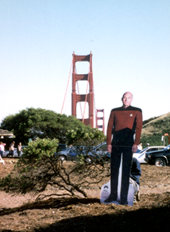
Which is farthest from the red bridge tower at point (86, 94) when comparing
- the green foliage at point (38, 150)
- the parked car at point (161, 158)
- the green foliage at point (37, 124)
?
the green foliage at point (38, 150)

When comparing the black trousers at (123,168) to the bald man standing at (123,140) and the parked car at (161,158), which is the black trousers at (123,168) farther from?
the parked car at (161,158)

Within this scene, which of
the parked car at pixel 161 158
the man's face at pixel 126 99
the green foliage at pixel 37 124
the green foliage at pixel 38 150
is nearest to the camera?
the man's face at pixel 126 99

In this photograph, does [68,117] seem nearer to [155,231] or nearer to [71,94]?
[71,94]

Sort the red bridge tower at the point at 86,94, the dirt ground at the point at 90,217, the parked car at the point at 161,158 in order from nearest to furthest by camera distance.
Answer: the dirt ground at the point at 90,217, the parked car at the point at 161,158, the red bridge tower at the point at 86,94

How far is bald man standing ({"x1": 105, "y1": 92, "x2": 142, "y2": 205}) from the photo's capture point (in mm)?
7492

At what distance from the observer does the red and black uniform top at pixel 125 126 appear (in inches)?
297

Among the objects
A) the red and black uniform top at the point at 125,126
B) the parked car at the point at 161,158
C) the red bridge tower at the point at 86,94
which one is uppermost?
the red bridge tower at the point at 86,94

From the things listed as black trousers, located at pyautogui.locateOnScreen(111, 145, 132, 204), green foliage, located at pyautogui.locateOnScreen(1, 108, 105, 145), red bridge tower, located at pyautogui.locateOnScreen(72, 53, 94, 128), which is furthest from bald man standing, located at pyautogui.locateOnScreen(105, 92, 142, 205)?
red bridge tower, located at pyautogui.locateOnScreen(72, 53, 94, 128)

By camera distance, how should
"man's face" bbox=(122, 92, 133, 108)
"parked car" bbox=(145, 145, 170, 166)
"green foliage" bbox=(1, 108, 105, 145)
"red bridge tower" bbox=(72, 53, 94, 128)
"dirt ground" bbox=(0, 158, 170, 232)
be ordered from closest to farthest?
"dirt ground" bbox=(0, 158, 170, 232) < "man's face" bbox=(122, 92, 133, 108) < "parked car" bbox=(145, 145, 170, 166) < "green foliage" bbox=(1, 108, 105, 145) < "red bridge tower" bbox=(72, 53, 94, 128)

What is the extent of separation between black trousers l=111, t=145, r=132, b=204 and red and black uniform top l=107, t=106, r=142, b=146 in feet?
0.51

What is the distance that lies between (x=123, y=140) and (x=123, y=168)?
58 centimetres

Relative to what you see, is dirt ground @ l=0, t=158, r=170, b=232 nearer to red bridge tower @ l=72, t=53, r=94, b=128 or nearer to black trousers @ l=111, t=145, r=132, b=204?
black trousers @ l=111, t=145, r=132, b=204

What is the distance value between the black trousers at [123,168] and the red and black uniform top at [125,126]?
0.51 feet

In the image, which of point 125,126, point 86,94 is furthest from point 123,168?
point 86,94
